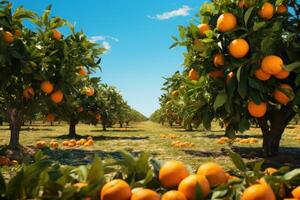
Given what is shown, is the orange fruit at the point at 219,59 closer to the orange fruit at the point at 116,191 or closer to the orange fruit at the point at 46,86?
the orange fruit at the point at 46,86

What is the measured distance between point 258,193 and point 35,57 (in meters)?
8.17

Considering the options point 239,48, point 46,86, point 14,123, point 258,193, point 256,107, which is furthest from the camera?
point 14,123

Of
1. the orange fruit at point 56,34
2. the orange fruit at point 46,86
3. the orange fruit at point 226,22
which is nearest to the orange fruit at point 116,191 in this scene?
the orange fruit at point 226,22

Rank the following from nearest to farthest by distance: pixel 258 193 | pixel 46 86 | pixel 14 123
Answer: pixel 258 193
pixel 46 86
pixel 14 123

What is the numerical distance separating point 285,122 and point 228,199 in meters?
9.29


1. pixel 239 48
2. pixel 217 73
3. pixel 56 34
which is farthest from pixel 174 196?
pixel 56 34

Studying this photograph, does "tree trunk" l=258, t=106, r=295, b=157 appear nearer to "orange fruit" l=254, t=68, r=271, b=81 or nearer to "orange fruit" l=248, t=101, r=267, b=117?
"orange fruit" l=248, t=101, r=267, b=117

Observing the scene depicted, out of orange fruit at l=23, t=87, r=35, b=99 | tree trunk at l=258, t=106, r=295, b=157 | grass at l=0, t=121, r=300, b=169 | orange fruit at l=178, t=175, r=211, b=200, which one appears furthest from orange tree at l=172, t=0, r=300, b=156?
orange fruit at l=178, t=175, r=211, b=200

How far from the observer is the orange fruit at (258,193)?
204 cm

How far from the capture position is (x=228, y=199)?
6.92 ft

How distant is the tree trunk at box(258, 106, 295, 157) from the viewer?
10.5 meters

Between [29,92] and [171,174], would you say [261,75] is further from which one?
[29,92]

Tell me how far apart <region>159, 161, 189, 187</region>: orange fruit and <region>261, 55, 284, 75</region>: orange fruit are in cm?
500

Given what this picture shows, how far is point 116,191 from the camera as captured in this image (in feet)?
6.78
